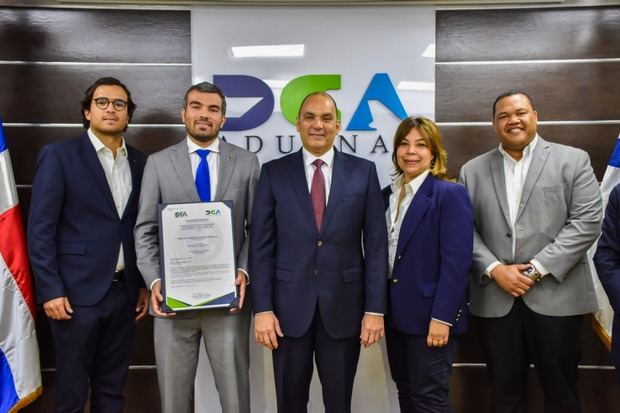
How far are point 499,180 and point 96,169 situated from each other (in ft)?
6.37

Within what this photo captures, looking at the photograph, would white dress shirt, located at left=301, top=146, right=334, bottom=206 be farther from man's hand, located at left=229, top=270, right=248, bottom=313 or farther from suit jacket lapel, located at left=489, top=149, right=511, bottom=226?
suit jacket lapel, located at left=489, top=149, right=511, bottom=226

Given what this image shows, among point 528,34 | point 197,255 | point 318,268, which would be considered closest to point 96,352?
point 197,255

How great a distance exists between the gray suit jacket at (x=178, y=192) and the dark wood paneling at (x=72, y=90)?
805mm

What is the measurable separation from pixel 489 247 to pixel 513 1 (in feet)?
5.03

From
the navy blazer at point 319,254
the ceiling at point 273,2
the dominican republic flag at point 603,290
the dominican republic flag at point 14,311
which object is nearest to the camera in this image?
the navy blazer at point 319,254

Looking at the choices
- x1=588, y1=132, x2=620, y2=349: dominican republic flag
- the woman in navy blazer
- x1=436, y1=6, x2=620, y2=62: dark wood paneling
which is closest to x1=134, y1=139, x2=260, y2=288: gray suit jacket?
the woman in navy blazer

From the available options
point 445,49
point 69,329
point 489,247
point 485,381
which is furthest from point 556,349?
point 69,329

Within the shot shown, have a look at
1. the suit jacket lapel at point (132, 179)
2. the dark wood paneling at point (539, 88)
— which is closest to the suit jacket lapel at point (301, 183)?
the suit jacket lapel at point (132, 179)

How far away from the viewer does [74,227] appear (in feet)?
7.97

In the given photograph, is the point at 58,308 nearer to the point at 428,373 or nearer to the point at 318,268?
the point at 318,268

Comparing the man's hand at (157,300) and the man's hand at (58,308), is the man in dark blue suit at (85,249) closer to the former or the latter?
the man's hand at (58,308)

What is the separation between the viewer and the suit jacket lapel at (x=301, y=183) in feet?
7.40

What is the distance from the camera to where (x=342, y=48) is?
122 inches

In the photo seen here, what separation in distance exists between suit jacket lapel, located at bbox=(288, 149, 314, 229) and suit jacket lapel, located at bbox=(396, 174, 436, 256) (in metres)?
0.40
